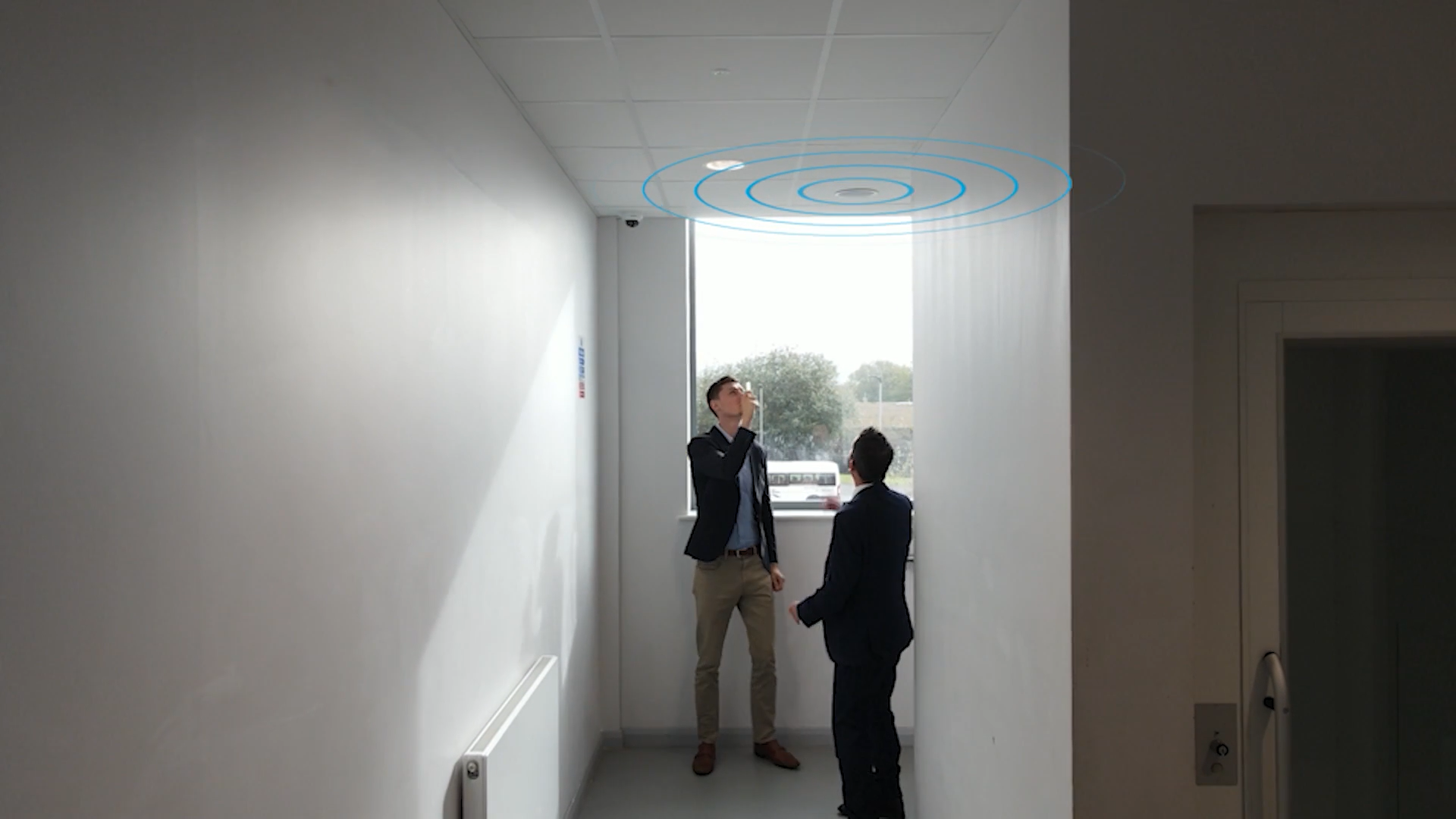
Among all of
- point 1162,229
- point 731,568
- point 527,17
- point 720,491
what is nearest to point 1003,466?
point 1162,229

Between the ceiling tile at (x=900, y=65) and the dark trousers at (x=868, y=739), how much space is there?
204 cm

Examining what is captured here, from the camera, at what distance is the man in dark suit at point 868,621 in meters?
3.51

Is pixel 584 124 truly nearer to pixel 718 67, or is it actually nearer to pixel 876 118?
pixel 718 67

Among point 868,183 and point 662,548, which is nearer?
point 868,183

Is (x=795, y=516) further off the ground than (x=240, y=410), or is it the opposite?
(x=240, y=410)

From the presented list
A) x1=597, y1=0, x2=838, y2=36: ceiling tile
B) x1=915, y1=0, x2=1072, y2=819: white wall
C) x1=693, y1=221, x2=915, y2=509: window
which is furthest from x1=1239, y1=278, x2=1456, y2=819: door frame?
x1=693, y1=221, x2=915, y2=509: window

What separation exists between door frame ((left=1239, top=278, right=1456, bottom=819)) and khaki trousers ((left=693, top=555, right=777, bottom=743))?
270 centimetres

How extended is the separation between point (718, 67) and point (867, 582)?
190 cm

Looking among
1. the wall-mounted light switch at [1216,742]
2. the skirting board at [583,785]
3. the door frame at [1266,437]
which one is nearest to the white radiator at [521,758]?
the skirting board at [583,785]

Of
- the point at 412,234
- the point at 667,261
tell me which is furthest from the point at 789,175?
the point at 412,234

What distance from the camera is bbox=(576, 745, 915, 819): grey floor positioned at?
4.07 m

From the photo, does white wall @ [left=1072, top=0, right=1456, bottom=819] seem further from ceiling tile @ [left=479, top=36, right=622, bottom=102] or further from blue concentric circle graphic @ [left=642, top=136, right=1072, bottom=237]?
ceiling tile @ [left=479, top=36, right=622, bottom=102]

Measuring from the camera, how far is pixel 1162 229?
1.96 metres

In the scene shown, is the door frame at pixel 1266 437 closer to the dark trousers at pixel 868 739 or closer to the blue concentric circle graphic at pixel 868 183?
the blue concentric circle graphic at pixel 868 183
